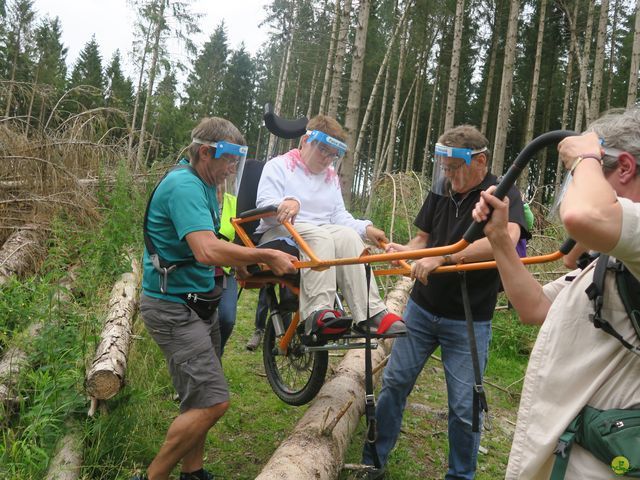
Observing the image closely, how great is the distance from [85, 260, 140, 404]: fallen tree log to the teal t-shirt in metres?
0.59

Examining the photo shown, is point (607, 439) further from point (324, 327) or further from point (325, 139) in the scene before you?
point (325, 139)

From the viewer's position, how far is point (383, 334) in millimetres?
3385

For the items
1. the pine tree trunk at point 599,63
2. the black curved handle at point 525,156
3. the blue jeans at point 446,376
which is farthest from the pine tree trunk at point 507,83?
the black curved handle at point 525,156

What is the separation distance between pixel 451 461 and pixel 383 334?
92 centimetres

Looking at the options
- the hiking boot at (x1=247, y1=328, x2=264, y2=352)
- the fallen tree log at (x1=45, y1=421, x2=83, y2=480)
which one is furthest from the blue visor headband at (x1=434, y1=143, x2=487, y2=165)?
the hiking boot at (x1=247, y1=328, x2=264, y2=352)

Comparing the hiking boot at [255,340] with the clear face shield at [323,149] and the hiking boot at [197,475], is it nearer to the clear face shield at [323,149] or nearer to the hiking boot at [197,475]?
the hiking boot at [197,475]

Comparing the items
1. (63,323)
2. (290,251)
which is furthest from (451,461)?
(63,323)

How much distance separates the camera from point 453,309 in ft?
11.1

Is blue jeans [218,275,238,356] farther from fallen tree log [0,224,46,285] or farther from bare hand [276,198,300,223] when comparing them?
fallen tree log [0,224,46,285]

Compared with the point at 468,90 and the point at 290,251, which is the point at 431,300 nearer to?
the point at 290,251

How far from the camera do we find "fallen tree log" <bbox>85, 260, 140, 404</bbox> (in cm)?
323

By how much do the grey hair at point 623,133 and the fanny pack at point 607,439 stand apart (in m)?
0.72

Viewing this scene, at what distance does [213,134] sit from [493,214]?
185cm

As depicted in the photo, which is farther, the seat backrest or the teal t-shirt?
the seat backrest
